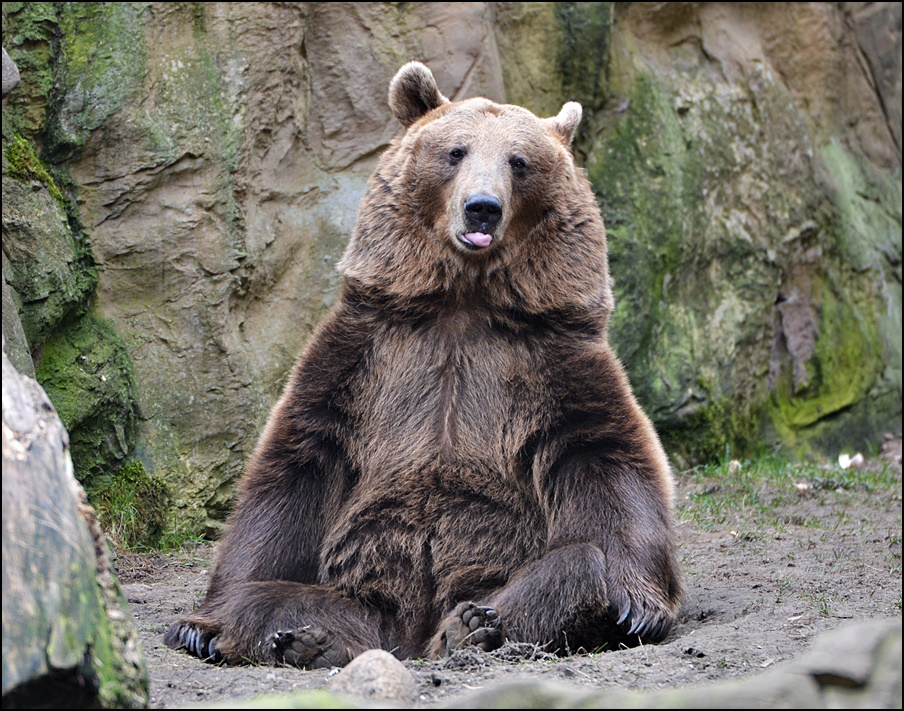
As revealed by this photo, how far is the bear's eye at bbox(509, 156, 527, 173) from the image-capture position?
203 inches

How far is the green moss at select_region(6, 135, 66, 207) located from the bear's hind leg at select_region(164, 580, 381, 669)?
309 centimetres

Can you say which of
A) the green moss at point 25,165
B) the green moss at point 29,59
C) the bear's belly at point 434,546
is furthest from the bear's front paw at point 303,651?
the green moss at point 29,59

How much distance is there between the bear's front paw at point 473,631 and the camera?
4.25 metres

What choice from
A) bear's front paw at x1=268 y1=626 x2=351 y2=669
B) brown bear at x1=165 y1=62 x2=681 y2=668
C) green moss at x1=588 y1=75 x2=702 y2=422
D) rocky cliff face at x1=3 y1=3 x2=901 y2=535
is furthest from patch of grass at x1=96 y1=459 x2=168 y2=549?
green moss at x1=588 y1=75 x2=702 y2=422

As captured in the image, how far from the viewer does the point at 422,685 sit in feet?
11.9

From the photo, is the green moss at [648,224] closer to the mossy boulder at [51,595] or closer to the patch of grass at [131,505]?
the patch of grass at [131,505]

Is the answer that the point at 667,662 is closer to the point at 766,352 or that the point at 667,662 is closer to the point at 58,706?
the point at 58,706

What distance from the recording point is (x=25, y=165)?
21.5 ft

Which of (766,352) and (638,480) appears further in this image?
(766,352)

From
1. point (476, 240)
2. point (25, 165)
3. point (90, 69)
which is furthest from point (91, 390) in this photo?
point (476, 240)

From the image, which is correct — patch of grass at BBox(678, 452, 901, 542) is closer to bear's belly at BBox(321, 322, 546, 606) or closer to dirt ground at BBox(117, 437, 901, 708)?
dirt ground at BBox(117, 437, 901, 708)

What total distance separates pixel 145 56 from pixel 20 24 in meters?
0.75

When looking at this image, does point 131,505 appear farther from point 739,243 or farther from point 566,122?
point 739,243

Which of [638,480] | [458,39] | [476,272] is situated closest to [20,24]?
[458,39]
